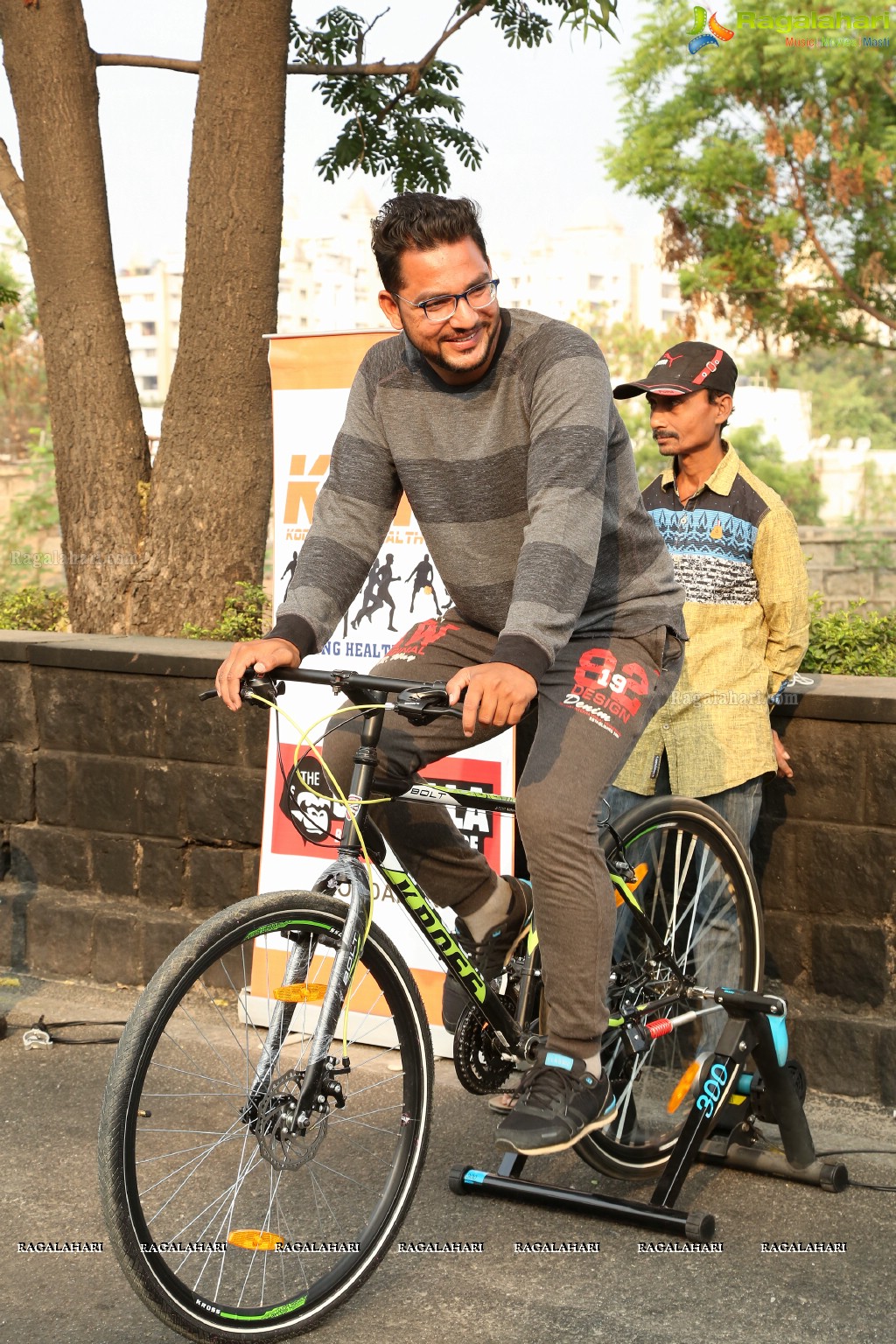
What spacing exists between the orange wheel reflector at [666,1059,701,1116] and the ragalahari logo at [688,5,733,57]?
13684 millimetres

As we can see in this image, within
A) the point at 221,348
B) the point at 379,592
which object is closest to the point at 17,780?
the point at 379,592

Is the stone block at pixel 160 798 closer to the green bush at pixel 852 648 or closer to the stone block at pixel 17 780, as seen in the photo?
the stone block at pixel 17 780

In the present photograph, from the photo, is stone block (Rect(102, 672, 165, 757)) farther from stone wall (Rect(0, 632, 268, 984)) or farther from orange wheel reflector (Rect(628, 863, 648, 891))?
orange wheel reflector (Rect(628, 863, 648, 891))

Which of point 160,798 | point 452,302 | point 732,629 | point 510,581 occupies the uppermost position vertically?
point 452,302

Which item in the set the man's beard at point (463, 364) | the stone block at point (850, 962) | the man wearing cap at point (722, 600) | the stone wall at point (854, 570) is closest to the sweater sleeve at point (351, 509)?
the man's beard at point (463, 364)

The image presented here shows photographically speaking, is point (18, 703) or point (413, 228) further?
point (18, 703)

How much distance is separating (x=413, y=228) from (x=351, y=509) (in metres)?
0.66

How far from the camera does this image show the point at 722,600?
4230mm

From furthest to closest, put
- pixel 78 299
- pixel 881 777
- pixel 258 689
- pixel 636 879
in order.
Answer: pixel 78 299 → pixel 881 777 → pixel 636 879 → pixel 258 689

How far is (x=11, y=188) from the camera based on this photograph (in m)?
7.67

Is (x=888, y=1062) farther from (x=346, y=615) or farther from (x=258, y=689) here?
(x=258, y=689)

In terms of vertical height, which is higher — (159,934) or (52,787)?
(52,787)

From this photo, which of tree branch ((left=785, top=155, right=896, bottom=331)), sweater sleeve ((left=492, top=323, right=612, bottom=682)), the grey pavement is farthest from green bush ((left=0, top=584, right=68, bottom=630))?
tree branch ((left=785, top=155, right=896, bottom=331))

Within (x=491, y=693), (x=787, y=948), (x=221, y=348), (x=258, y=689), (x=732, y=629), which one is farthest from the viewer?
(x=221, y=348)
